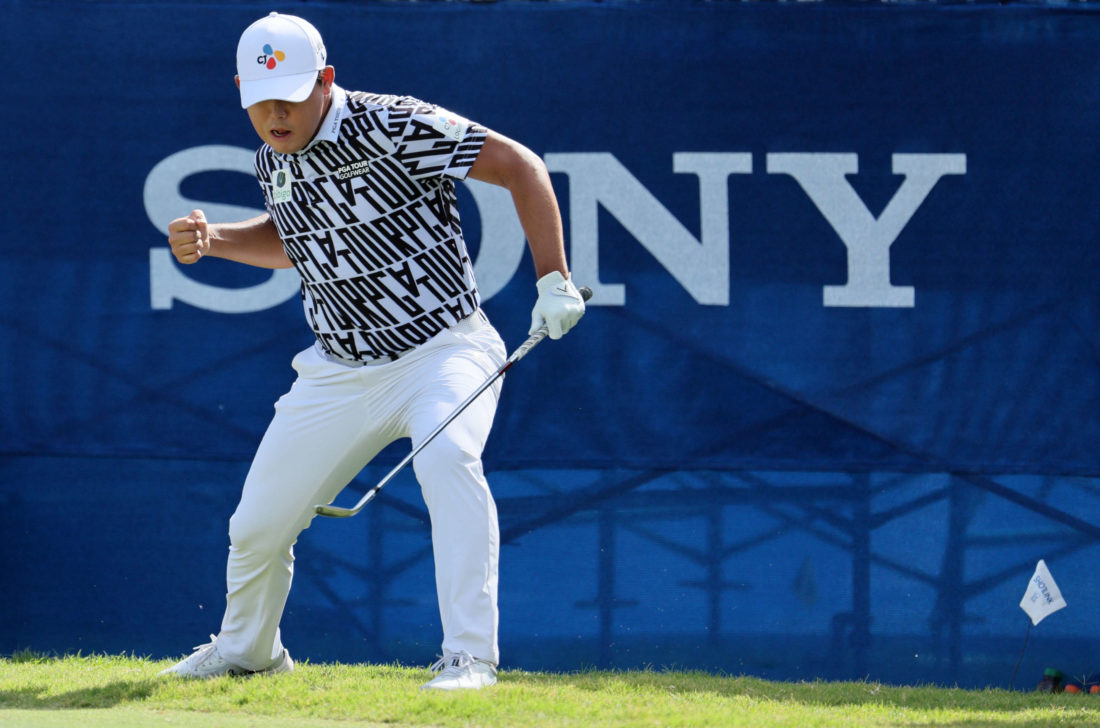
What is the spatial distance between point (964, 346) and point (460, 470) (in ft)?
8.12

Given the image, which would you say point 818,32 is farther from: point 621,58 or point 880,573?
point 880,573

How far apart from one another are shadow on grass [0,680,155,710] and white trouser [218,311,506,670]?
0.86 ft

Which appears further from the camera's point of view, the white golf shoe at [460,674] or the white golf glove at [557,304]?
the white golf glove at [557,304]

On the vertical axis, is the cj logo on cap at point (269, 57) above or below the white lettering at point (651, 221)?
above

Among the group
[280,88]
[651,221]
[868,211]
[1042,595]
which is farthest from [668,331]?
[280,88]

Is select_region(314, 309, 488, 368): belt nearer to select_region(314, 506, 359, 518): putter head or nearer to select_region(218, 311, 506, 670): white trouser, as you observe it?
select_region(218, 311, 506, 670): white trouser

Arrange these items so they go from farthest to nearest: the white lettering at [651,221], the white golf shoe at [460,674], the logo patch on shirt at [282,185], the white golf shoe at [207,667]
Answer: the white lettering at [651,221] → the white golf shoe at [207,667] → the logo patch on shirt at [282,185] → the white golf shoe at [460,674]

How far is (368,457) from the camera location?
375 cm

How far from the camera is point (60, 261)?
5184mm

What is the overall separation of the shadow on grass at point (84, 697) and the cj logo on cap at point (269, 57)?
1688mm

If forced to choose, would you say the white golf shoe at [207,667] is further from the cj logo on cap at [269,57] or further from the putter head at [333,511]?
the cj logo on cap at [269,57]

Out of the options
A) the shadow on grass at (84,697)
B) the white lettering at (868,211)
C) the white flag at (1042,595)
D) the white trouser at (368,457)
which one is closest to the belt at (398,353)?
the white trouser at (368,457)

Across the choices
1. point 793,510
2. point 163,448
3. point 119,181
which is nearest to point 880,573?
point 793,510

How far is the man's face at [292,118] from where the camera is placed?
137 inches
